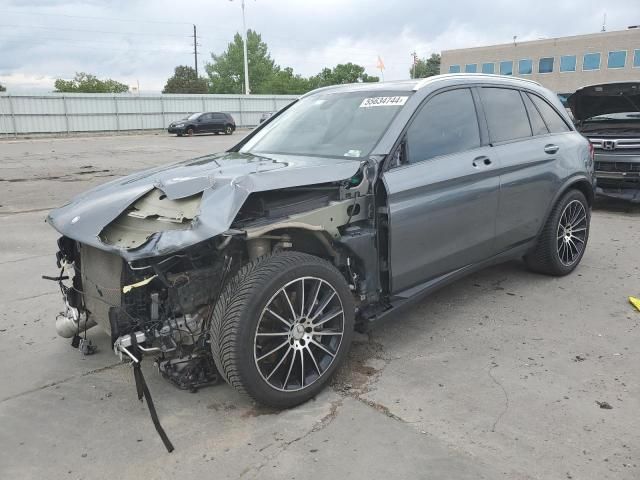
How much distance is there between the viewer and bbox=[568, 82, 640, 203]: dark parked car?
26.1 feet

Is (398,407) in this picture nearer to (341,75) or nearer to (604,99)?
(604,99)

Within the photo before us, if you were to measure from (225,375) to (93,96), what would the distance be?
3505cm

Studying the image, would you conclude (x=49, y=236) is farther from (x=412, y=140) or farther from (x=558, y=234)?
(x=558, y=234)

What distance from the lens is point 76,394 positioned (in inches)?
133

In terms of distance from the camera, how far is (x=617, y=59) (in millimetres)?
51625

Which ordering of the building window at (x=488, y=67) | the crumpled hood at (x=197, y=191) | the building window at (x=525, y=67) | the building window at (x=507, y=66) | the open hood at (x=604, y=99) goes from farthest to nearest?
1. the building window at (x=488, y=67)
2. the building window at (x=507, y=66)
3. the building window at (x=525, y=67)
4. the open hood at (x=604, y=99)
5. the crumpled hood at (x=197, y=191)

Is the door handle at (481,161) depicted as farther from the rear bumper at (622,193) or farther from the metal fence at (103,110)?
the metal fence at (103,110)

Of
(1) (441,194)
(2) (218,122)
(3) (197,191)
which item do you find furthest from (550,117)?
(2) (218,122)

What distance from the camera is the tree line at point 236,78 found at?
74.6 metres

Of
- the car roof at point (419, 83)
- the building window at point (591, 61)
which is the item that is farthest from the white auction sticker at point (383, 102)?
the building window at point (591, 61)

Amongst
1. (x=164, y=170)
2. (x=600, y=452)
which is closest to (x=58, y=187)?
(x=164, y=170)

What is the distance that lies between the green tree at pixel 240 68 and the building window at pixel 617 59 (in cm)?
4185

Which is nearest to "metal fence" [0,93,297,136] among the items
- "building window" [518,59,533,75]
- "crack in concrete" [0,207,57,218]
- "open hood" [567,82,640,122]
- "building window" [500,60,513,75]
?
"crack in concrete" [0,207,57,218]

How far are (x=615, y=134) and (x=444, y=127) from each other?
5597 millimetres
